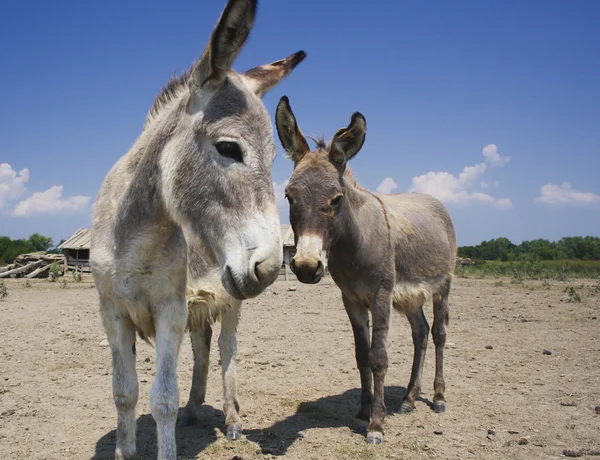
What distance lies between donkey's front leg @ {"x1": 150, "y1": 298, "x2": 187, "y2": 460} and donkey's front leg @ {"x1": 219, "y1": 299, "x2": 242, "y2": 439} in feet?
4.64

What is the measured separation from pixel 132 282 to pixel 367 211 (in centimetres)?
279

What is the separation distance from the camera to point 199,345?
4980 mm

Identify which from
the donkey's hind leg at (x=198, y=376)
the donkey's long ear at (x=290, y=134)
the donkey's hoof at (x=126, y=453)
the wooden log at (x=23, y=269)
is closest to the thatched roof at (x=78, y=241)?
the wooden log at (x=23, y=269)

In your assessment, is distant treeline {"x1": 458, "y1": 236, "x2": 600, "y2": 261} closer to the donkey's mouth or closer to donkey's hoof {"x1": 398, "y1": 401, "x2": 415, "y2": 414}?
donkey's hoof {"x1": 398, "y1": 401, "x2": 415, "y2": 414}

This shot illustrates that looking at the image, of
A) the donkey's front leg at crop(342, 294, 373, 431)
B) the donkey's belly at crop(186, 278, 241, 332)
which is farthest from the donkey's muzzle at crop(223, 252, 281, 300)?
the donkey's front leg at crop(342, 294, 373, 431)

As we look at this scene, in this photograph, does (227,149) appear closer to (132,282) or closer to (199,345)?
(132,282)

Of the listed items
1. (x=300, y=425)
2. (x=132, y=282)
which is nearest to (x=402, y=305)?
(x=300, y=425)

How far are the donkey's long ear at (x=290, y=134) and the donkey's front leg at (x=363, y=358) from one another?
166 cm

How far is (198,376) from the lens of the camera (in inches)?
194

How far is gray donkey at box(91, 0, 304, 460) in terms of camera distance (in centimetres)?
232

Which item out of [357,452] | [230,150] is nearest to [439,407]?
[357,452]

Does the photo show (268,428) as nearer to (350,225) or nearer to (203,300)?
(203,300)

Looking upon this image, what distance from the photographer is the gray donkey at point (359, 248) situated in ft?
14.3

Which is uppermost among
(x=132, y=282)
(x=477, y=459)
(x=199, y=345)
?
(x=132, y=282)
